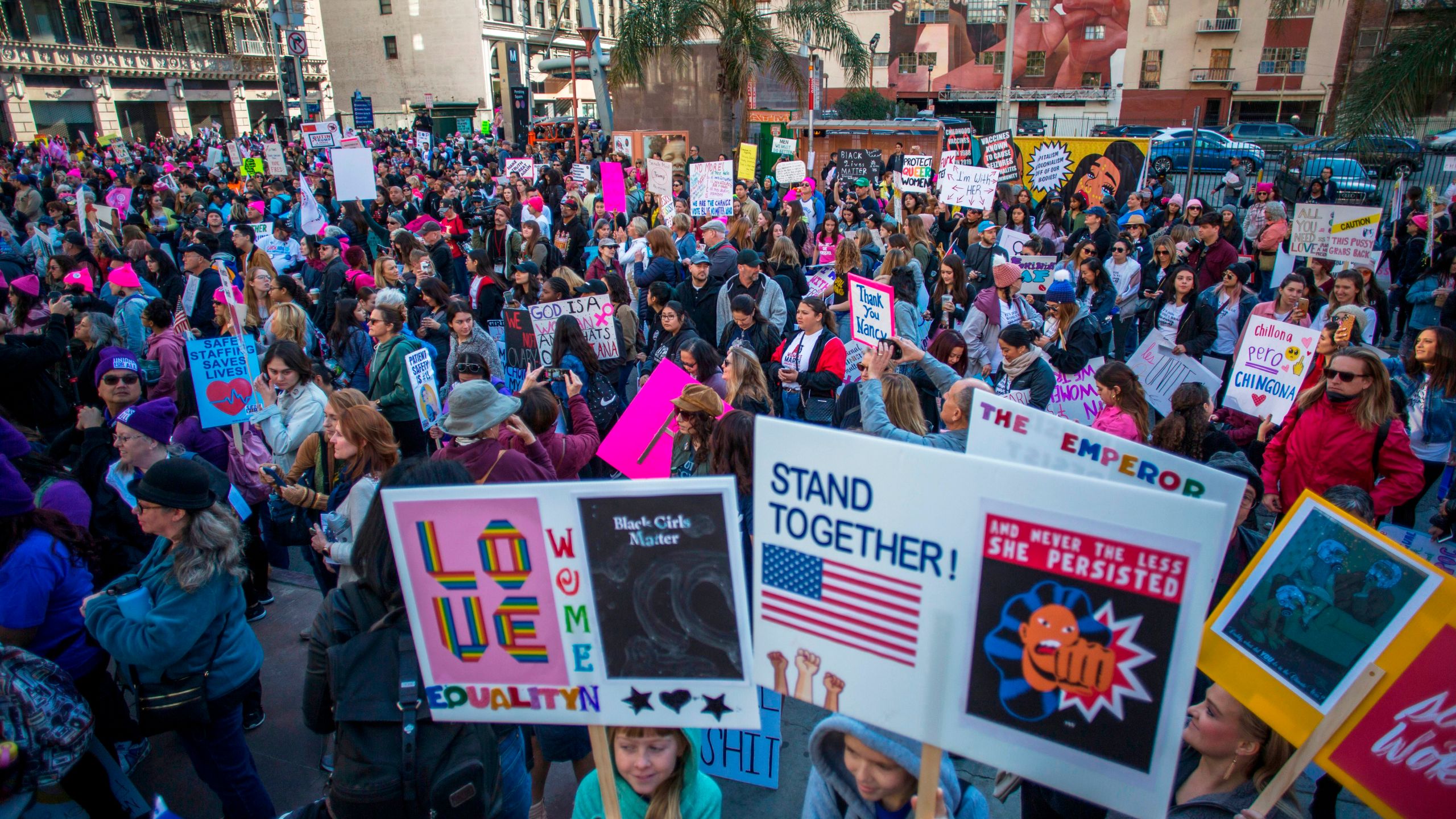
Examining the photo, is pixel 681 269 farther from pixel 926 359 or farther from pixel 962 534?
pixel 962 534

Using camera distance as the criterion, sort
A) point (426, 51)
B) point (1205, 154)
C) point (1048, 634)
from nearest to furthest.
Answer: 1. point (1048, 634)
2. point (1205, 154)
3. point (426, 51)

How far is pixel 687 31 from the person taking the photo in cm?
2188

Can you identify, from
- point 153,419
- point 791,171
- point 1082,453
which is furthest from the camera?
point 791,171

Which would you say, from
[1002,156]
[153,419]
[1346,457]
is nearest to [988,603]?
[1346,457]

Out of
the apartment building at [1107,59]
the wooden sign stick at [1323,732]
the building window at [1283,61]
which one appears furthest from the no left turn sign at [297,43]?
the building window at [1283,61]

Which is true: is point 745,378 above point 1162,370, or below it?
A: above

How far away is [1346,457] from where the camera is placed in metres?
4.38

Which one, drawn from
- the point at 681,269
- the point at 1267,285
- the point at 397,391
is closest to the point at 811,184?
the point at 681,269

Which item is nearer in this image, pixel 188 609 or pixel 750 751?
pixel 188 609

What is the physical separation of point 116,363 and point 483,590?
4.18m

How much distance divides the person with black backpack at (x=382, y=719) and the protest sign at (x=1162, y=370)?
4826 mm

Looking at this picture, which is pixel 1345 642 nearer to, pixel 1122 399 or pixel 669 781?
pixel 669 781

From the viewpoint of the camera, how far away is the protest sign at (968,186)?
1113cm

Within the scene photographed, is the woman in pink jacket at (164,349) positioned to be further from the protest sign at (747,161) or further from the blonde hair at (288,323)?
the protest sign at (747,161)
